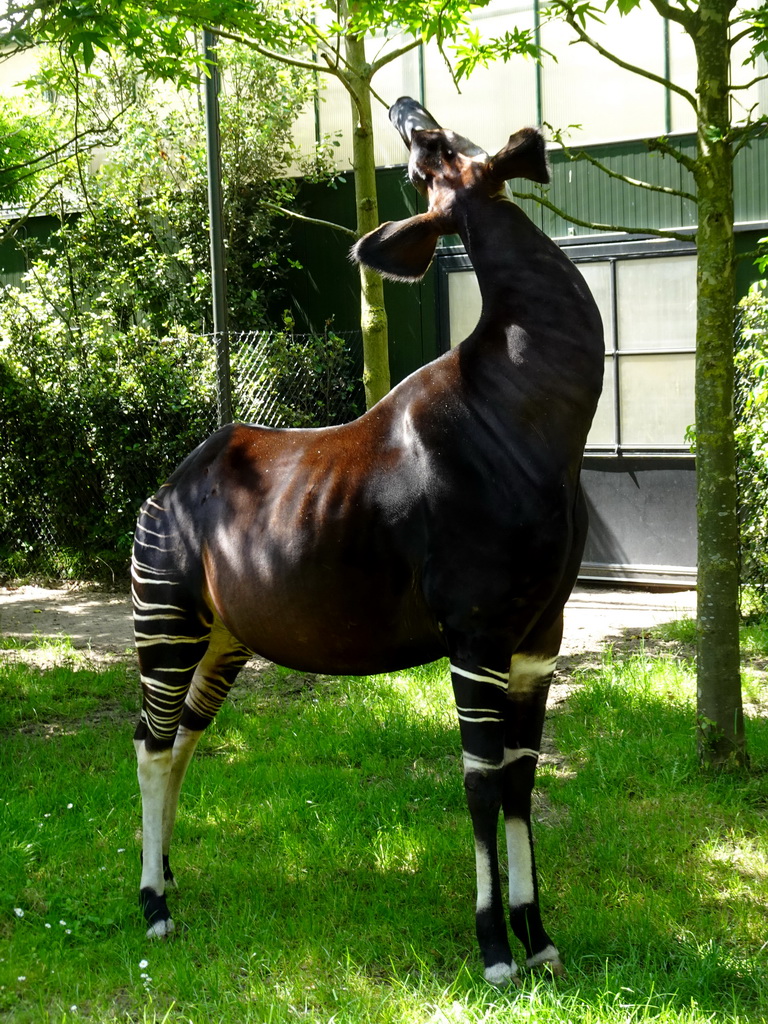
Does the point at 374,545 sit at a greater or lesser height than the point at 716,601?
greater

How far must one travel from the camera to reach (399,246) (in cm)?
314

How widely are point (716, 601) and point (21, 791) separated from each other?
3.26 m

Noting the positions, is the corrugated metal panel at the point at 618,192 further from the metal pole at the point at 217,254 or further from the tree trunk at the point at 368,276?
the tree trunk at the point at 368,276

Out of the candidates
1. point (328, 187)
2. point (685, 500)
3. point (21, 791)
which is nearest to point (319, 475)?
point (21, 791)

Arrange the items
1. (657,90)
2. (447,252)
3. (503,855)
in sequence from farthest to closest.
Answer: (447,252), (657,90), (503,855)

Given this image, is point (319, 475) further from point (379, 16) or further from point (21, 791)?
point (379, 16)

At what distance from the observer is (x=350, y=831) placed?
4262mm

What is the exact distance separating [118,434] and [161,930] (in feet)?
24.7

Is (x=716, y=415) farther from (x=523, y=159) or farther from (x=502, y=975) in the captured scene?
(x=502, y=975)

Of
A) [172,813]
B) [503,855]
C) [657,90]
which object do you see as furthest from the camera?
[657,90]

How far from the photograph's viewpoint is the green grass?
3.02 metres

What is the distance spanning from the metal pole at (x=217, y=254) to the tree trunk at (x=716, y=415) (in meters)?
5.02

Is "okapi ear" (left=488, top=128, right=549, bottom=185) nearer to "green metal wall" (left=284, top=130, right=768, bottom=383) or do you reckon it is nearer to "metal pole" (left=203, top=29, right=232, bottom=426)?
"metal pole" (left=203, top=29, right=232, bottom=426)

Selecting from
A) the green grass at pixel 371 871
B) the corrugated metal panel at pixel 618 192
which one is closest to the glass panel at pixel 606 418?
the corrugated metal panel at pixel 618 192
